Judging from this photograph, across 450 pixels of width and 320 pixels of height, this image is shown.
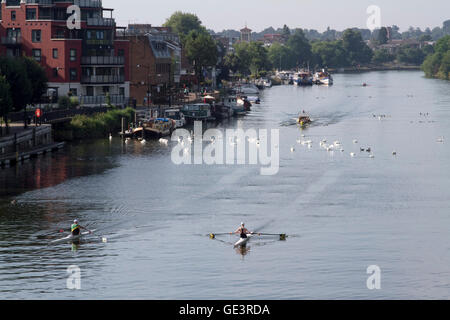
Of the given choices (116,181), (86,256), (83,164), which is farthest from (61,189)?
(86,256)

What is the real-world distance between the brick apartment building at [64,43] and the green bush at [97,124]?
341 inches

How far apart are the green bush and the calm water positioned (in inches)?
326

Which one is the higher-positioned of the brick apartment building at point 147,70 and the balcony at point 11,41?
the balcony at point 11,41

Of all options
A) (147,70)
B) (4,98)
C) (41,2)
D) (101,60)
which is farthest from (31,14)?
(4,98)

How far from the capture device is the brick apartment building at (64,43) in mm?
147625

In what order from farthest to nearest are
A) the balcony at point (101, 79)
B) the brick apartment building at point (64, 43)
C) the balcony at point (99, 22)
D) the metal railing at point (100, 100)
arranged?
the balcony at point (99, 22) → the balcony at point (101, 79) → the brick apartment building at point (64, 43) → the metal railing at point (100, 100)

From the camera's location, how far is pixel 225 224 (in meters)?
Answer: 73.7

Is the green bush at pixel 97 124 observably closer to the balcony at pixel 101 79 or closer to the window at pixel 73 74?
the balcony at pixel 101 79

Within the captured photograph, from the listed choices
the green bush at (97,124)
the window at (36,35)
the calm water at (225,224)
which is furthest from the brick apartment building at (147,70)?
the calm water at (225,224)

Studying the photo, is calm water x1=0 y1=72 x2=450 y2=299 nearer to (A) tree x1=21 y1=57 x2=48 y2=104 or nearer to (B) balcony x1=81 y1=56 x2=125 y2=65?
(A) tree x1=21 y1=57 x2=48 y2=104

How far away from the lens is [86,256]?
6350 centimetres

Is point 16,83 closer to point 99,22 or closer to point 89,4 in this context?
point 99,22
